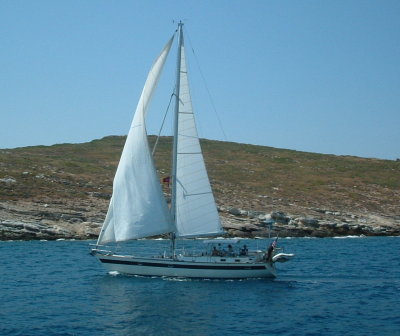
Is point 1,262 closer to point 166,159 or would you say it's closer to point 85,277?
point 85,277

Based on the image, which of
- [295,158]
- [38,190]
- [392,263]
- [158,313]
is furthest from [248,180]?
[158,313]

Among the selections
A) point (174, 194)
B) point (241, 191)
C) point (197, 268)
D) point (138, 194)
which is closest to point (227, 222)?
point (241, 191)

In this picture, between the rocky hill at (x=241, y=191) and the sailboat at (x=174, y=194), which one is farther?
the rocky hill at (x=241, y=191)

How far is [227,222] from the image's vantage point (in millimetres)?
77500

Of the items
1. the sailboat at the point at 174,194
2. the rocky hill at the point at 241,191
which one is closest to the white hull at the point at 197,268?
the sailboat at the point at 174,194

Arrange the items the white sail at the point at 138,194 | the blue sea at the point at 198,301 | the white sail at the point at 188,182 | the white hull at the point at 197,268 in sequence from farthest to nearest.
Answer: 1. the white hull at the point at 197,268
2. the white sail at the point at 188,182
3. the white sail at the point at 138,194
4. the blue sea at the point at 198,301

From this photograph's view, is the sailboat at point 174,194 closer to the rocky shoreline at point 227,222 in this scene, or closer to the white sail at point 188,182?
the white sail at point 188,182

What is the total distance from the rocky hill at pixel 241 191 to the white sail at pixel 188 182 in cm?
968

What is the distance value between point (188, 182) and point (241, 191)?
207 feet

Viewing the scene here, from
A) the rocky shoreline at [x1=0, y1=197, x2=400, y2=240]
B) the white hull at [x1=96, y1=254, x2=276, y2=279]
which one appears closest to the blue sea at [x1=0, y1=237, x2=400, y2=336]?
the white hull at [x1=96, y1=254, x2=276, y2=279]

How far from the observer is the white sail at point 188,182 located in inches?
1554

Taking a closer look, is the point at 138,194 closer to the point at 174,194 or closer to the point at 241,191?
the point at 174,194

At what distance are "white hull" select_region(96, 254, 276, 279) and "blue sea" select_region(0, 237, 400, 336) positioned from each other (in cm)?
60

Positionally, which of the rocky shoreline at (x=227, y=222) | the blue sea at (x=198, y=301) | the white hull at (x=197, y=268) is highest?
the rocky shoreline at (x=227, y=222)
